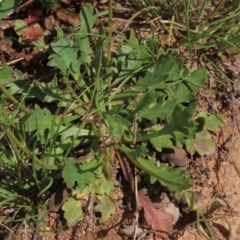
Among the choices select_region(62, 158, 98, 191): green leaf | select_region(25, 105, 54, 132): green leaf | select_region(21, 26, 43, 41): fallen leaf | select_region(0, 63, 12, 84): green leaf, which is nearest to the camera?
select_region(62, 158, 98, 191): green leaf

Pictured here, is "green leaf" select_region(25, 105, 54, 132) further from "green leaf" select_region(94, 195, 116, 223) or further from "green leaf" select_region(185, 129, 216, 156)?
"green leaf" select_region(185, 129, 216, 156)

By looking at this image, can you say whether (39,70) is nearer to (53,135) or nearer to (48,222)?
(53,135)

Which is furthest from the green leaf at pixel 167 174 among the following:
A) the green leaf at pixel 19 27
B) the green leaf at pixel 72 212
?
the green leaf at pixel 19 27

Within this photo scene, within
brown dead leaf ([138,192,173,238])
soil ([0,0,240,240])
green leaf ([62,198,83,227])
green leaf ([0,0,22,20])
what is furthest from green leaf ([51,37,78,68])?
brown dead leaf ([138,192,173,238])

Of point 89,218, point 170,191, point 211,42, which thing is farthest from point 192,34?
point 89,218

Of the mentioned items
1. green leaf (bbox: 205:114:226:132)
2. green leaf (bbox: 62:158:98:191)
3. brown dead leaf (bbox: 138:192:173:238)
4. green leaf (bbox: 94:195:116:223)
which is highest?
green leaf (bbox: 62:158:98:191)

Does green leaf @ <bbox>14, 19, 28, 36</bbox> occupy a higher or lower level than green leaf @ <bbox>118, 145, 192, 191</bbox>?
higher
